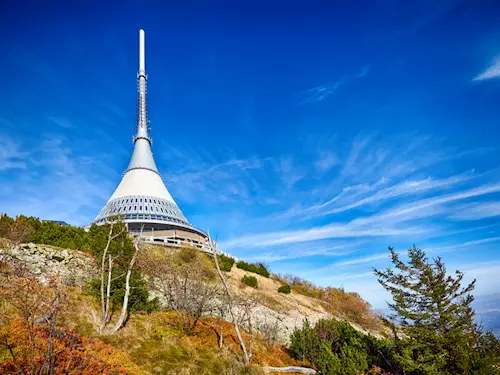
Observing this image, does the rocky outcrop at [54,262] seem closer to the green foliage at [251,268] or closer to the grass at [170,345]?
the grass at [170,345]

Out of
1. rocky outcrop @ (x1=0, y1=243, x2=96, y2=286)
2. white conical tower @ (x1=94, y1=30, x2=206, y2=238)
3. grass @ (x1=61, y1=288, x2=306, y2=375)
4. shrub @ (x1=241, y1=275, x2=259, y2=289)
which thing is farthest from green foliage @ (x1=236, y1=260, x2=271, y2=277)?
grass @ (x1=61, y1=288, x2=306, y2=375)

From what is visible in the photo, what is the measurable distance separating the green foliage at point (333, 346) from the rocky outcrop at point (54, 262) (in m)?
13.5

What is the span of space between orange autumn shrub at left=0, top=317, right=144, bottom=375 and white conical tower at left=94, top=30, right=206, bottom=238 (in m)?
27.3

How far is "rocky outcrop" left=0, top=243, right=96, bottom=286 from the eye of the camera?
16.8 meters

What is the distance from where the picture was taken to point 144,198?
49469mm

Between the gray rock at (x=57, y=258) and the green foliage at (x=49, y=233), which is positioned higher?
the green foliage at (x=49, y=233)

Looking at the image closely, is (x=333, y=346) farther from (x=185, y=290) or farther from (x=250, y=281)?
(x=250, y=281)

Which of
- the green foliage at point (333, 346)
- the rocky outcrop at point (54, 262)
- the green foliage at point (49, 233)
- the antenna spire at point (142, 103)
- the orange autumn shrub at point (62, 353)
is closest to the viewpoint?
the orange autumn shrub at point (62, 353)

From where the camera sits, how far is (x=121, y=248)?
1683 centimetres

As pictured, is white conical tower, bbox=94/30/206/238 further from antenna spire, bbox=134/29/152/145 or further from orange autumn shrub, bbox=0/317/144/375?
orange autumn shrub, bbox=0/317/144/375

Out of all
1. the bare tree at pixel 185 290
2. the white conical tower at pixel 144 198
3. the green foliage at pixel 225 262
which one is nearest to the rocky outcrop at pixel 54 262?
the bare tree at pixel 185 290

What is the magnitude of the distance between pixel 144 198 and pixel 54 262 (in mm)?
31104

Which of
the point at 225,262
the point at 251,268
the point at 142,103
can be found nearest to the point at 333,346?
the point at 225,262

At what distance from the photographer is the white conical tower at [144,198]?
4253 centimetres
